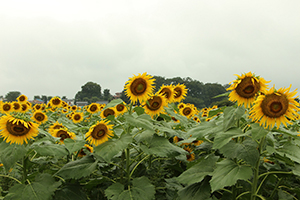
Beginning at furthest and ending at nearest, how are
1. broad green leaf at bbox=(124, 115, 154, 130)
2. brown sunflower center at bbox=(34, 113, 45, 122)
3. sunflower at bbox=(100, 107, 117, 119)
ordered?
brown sunflower center at bbox=(34, 113, 45, 122) < sunflower at bbox=(100, 107, 117, 119) < broad green leaf at bbox=(124, 115, 154, 130)

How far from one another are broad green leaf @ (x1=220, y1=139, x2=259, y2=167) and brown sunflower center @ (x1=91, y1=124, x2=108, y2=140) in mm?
1497

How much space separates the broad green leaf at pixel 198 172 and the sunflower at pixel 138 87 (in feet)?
3.98

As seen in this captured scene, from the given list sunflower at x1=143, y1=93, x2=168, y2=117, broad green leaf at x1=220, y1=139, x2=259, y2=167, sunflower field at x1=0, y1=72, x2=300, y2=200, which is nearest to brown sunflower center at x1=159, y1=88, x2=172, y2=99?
sunflower at x1=143, y1=93, x2=168, y2=117

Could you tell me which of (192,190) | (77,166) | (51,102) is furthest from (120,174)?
(51,102)

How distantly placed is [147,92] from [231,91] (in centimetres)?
Result: 125

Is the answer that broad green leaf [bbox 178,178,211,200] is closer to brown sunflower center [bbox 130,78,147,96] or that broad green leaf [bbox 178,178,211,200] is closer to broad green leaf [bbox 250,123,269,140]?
broad green leaf [bbox 250,123,269,140]

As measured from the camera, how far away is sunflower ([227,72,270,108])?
7.79 ft

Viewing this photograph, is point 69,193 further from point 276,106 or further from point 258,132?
point 276,106

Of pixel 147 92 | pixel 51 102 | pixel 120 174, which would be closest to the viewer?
pixel 120 174

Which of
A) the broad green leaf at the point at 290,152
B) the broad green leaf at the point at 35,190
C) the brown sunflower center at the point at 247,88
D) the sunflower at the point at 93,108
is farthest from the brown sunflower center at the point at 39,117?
the broad green leaf at the point at 290,152

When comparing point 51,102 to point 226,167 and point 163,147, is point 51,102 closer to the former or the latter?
A: point 163,147

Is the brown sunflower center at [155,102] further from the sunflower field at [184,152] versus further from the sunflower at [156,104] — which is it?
the sunflower field at [184,152]

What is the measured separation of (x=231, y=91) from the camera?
251 centimetres

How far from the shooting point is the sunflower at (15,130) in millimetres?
2598
